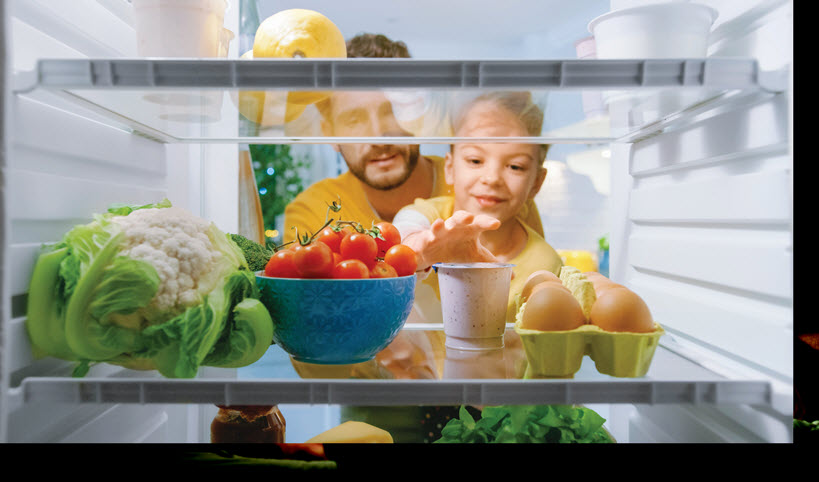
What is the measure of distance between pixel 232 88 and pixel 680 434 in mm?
995

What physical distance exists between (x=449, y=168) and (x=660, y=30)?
676mm

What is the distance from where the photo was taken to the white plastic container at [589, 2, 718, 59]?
81cm

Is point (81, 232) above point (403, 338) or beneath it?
above

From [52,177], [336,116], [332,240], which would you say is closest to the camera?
[52,177]

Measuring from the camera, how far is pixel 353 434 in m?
1.40

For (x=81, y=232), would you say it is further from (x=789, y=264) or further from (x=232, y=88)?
(x=789, y=264)

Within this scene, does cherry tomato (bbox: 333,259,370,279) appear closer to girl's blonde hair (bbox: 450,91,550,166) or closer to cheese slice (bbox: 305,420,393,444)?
girl's blonde hair (bbox: 450,91,550,166)

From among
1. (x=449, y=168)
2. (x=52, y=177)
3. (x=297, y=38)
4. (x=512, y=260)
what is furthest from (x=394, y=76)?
(x=512, y=260)

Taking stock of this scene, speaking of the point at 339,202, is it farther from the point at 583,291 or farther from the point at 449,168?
the point at 583,291

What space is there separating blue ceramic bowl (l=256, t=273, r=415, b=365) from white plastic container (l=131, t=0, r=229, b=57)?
371 millimetres

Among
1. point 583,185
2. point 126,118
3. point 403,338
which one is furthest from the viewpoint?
point 583,185

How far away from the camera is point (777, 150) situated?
0.74m
